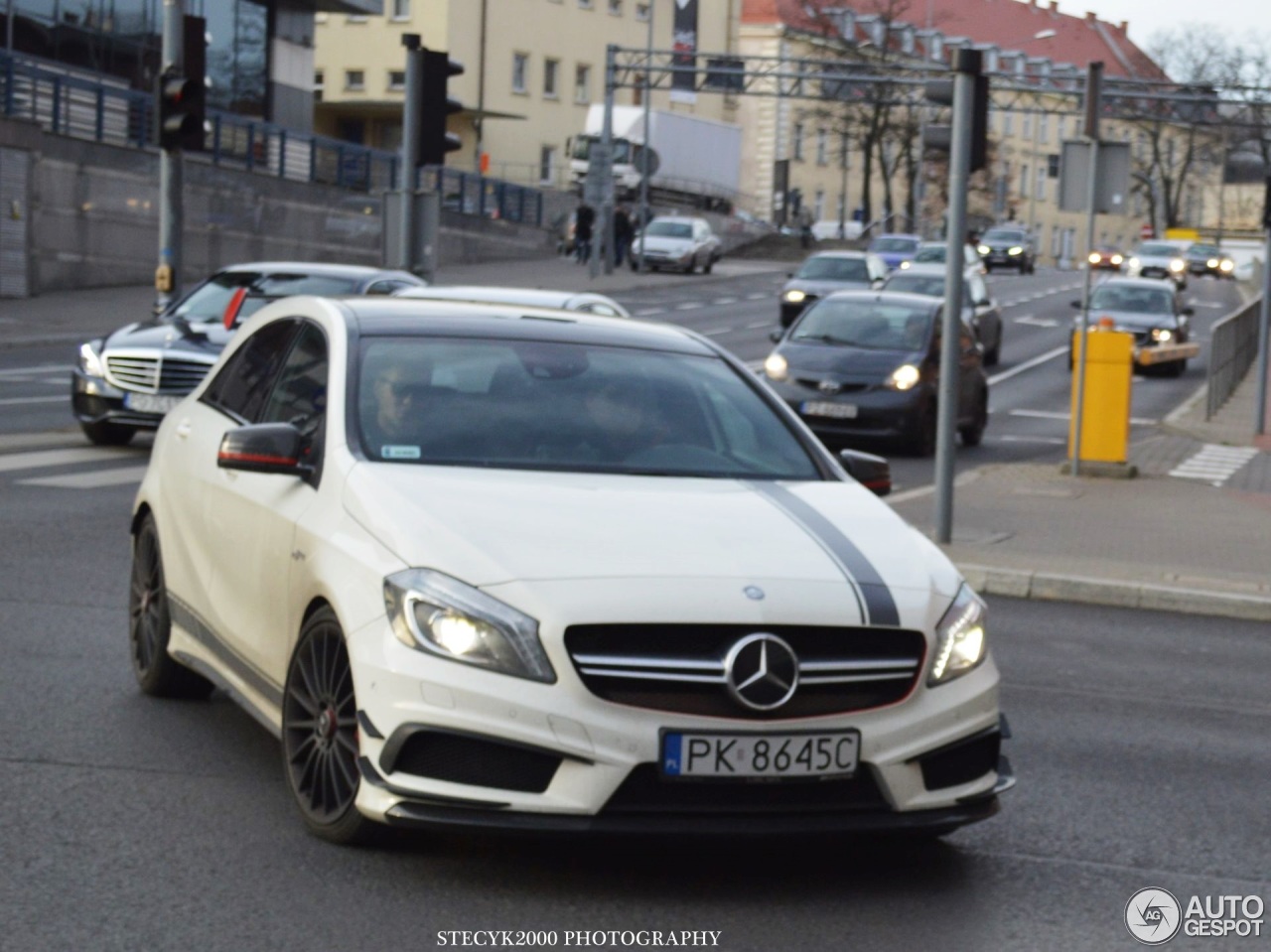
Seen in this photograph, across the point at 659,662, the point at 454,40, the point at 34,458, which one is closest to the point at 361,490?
the point at 659,662

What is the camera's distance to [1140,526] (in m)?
15.3

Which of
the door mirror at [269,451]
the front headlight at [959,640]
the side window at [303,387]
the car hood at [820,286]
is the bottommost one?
the car hood at [820,286]

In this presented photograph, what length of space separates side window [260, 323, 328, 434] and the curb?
590 cm

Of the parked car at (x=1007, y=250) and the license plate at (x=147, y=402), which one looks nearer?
the license plate at (x=147, y=402)

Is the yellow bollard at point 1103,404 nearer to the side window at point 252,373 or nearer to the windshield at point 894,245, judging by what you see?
the side window at point 252,373

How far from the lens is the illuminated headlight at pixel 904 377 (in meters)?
21.4

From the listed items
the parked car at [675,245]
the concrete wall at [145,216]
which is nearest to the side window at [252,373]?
the concrete wall at [145,216]

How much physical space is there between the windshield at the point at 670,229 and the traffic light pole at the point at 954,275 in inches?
1944

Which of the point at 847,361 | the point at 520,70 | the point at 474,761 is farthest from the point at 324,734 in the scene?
the point at 520,70

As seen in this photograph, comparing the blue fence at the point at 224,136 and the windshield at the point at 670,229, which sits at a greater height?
the blue fence at the point at 224,136

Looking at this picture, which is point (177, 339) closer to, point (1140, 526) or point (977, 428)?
point (1140, 526)

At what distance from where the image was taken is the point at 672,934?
16.2 ft

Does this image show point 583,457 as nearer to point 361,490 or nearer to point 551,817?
point 361,490

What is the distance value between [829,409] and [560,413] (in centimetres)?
1510
